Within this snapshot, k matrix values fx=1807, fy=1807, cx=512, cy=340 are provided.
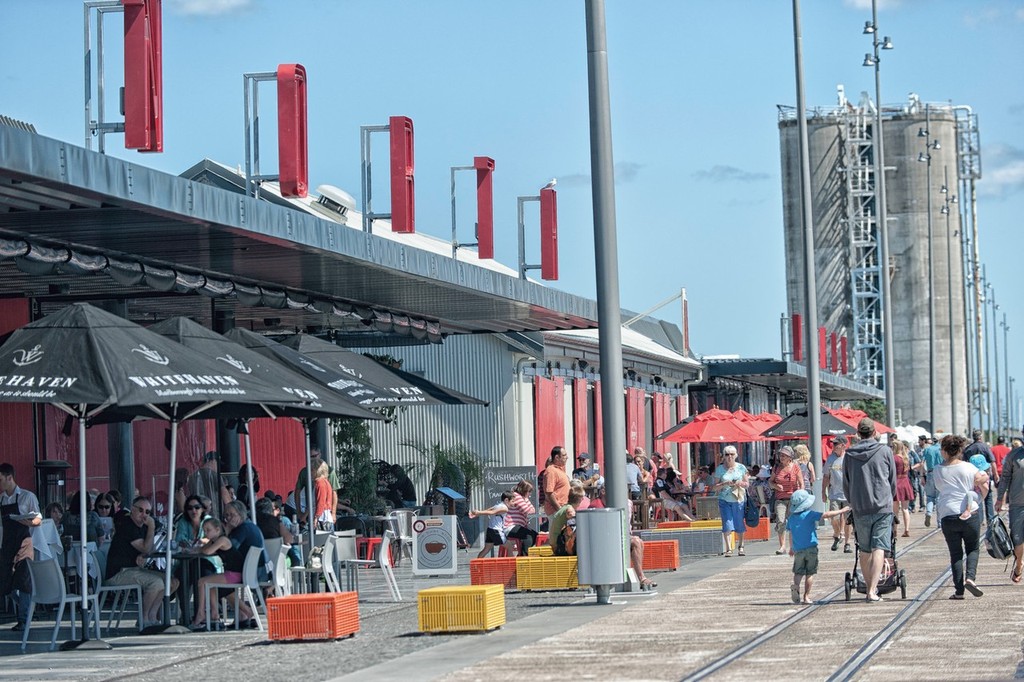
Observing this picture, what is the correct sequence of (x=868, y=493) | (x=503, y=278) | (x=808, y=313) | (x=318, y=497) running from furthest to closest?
(x=808, y=313) → (x=503, y=278) → (x=318, y=497) → (x=868, y=493)

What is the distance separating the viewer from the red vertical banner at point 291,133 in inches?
792

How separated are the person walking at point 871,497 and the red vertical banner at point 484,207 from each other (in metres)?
11.3

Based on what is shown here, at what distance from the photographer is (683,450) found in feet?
170

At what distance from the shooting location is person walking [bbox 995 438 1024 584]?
18178 mm

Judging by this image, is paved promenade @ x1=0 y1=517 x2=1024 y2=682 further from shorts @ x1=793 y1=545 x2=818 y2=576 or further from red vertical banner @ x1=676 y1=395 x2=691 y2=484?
red vertical banner @ x1=676 y1=395 x2=691 y2=484

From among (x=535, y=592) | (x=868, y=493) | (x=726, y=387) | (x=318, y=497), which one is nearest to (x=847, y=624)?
(x=868, y=493)

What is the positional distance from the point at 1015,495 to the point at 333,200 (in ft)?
63.2

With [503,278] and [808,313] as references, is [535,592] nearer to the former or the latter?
[503,278]

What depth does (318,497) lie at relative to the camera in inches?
920

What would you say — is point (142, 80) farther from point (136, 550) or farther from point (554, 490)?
point (554, 490)

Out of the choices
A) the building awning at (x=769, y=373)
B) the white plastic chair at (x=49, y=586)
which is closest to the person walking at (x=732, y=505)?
the white plastic chair at (x=49, y=586)

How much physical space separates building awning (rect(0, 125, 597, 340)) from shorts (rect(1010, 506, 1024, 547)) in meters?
7.76

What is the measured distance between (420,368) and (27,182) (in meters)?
20.6

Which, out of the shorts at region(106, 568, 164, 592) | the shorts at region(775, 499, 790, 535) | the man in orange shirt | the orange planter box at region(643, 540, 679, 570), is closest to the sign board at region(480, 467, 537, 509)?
the shorts at region(775, 499, 790, 535)
